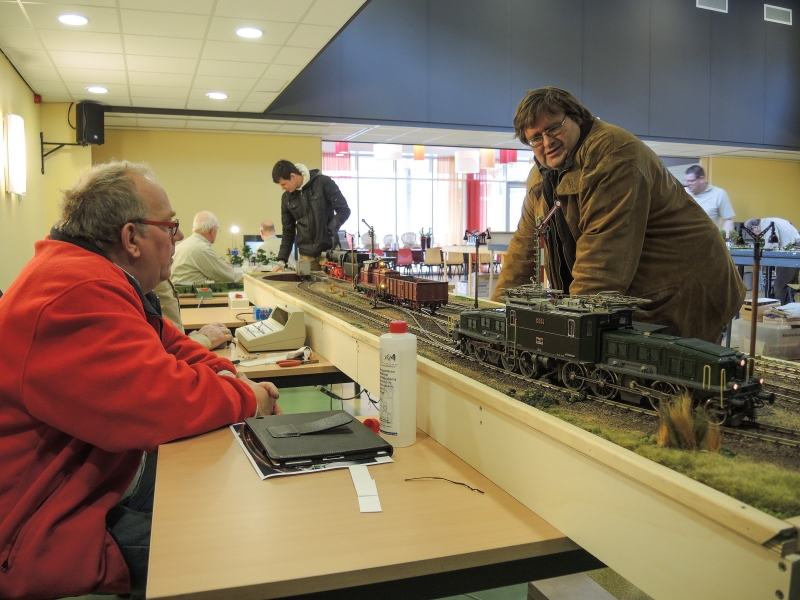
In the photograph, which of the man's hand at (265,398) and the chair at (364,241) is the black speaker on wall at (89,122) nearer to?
the chair at (364,241)

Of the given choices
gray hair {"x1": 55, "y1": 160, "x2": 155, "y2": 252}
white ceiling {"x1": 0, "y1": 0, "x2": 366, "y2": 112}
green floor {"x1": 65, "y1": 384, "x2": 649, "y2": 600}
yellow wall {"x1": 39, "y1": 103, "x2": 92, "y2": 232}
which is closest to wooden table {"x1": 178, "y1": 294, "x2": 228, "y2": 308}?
green floor {"x1": 65, "y1": 384, "x2": 649, "y2": 600}

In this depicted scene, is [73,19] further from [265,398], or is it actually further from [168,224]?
[265,398]

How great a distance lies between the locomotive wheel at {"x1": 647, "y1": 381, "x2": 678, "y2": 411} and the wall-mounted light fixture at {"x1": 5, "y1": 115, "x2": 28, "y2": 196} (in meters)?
8.76

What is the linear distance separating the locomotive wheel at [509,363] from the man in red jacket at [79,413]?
1.01 m

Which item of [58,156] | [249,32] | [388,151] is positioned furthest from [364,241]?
[249,32]

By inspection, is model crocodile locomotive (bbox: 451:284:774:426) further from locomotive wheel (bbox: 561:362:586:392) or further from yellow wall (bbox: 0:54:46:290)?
yellow wall (bbox: 0:54:46:290)

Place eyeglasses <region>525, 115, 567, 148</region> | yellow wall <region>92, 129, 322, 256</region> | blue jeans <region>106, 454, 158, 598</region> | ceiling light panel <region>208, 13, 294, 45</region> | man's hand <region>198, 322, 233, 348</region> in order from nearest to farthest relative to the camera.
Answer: blue jeans <region>106, 454, 158, 598</region> < eyeglasses <region>525, 115, 567, 148</region> < man's hand <region>198, 322, 233, 348</region> < ceiling light panel <region>208, 13, 294, 45</region> < yellow wall <region>92, 129, 322, 256</region>

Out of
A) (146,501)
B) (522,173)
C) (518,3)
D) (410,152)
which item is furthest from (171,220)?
(522,173)

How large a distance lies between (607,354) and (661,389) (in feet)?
0.61

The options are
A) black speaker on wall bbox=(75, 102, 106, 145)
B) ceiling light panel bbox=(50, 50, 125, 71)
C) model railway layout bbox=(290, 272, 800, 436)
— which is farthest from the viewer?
black speaker on wall bbox=(75, 102, 106, 145)

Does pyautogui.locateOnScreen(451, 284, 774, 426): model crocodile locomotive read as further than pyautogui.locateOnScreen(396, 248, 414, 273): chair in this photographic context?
No

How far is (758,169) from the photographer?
17641 millimetres

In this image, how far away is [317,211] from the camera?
7.32 m

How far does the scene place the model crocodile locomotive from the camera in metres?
1.56
